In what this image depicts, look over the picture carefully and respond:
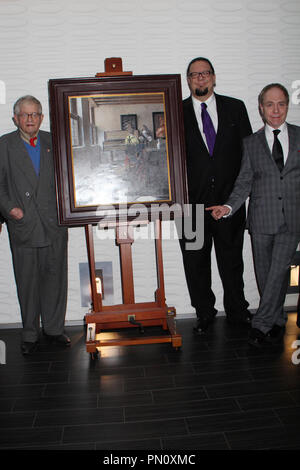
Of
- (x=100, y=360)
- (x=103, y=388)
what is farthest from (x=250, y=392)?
(x=100, y=360)

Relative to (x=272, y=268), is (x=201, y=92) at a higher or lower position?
higher

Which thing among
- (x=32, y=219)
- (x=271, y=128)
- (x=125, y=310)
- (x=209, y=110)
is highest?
(x=209, y=110)

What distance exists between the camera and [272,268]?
2.88 metres

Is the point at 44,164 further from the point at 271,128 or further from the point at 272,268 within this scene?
the point at 272,268

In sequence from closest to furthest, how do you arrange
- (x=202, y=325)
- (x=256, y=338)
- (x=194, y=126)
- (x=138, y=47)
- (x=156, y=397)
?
(x=156, y=397)
(x=256, y=338)
(x=194, y=126)
(x=202, y=325)
(x=138, y=47)

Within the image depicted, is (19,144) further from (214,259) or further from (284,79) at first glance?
(284,79)

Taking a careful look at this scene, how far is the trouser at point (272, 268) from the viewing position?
2.86 m

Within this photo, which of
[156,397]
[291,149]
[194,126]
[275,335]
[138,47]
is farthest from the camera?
[138,47]

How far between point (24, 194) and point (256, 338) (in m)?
1.78

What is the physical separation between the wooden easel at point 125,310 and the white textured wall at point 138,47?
41 centimetres

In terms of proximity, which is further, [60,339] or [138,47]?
[138,47]

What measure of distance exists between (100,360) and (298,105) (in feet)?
8.11

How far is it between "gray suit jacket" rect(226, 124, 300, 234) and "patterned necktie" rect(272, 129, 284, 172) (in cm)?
3

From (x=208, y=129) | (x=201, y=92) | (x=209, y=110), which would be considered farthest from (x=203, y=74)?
(x=208, y=129)
